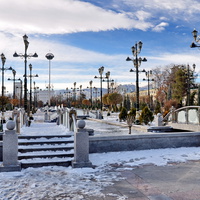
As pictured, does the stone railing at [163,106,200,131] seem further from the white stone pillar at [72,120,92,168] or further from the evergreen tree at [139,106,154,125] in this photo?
the white stone pillar at [72,120,92,168]

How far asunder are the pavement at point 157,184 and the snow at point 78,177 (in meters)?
0.21

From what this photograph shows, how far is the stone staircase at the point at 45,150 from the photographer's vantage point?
7.74 m

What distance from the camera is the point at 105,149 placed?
940cm

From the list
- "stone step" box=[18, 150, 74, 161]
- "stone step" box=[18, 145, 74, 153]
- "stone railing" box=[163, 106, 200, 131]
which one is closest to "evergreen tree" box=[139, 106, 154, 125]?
"stone railing" box=[163, 106, 200, 131]

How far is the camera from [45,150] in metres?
8.72

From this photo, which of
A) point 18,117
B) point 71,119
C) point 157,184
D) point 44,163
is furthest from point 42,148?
point 157,184

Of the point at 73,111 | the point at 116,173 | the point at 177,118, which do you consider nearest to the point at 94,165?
the point at 116,173

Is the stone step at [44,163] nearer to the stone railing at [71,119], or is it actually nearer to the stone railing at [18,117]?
the stone railing at [71,119]

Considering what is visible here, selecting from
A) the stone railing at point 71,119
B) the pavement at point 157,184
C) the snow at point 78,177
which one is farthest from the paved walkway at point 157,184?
the stone railing at point 71,119

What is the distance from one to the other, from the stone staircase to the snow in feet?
1.00

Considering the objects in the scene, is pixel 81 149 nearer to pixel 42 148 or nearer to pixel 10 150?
pixel 42 148

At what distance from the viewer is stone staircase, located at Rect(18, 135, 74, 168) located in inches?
305

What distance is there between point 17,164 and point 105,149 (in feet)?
11.1

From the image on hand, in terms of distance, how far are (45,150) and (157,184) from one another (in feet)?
14.3
